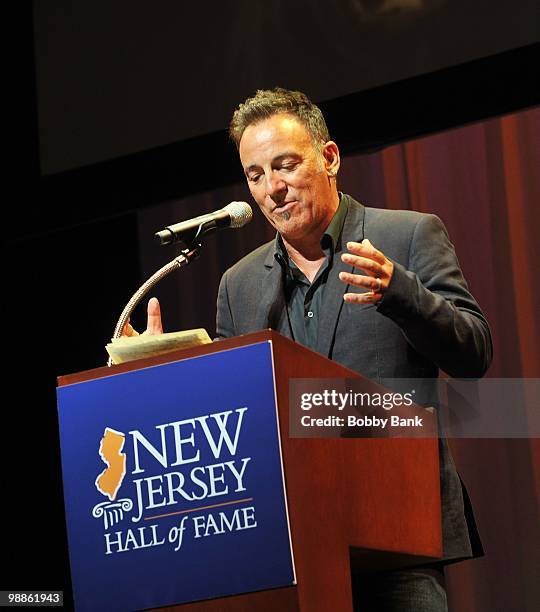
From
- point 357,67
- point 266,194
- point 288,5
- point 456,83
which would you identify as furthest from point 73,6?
point 266,194

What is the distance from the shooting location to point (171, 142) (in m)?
4.00

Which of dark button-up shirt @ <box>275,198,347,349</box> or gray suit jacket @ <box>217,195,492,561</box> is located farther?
dark button-up shirt @ <box>275,198,347,349</box>

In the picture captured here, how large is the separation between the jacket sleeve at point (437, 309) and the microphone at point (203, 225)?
0.38 metres

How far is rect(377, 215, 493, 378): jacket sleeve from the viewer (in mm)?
1783

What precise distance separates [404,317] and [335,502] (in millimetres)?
376

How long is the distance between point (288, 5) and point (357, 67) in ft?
1.29

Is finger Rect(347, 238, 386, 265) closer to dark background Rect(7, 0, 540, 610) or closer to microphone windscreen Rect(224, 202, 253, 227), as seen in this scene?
microphone windscreen Rect(224, 202, 253, 227)

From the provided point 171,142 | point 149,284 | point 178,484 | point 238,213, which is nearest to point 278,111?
point 238,213

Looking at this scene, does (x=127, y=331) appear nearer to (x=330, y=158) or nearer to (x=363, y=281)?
(x=363, y=281)

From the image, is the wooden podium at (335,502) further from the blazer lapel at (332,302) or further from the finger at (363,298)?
the blazer lapel at (332,302)

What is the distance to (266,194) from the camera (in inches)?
93.4

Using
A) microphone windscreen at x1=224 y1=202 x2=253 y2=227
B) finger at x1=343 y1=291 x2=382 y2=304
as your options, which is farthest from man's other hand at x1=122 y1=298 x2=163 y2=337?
finger at x1=343 y1=291 x2=382 y2=304

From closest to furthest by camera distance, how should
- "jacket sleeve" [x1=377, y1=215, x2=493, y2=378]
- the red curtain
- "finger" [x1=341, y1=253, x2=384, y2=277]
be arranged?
"finger" [x1=341, y1=253, x2=384, y2=277], "jacket sleeve" [x1=377, y1=215, x2=493, y2=378], the red curtain

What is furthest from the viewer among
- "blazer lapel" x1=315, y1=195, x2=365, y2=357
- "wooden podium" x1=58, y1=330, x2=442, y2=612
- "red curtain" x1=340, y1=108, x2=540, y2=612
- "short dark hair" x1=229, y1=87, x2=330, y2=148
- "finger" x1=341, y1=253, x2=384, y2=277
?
"red curtain" x1=340, y1=108, x2=540, y2=612
